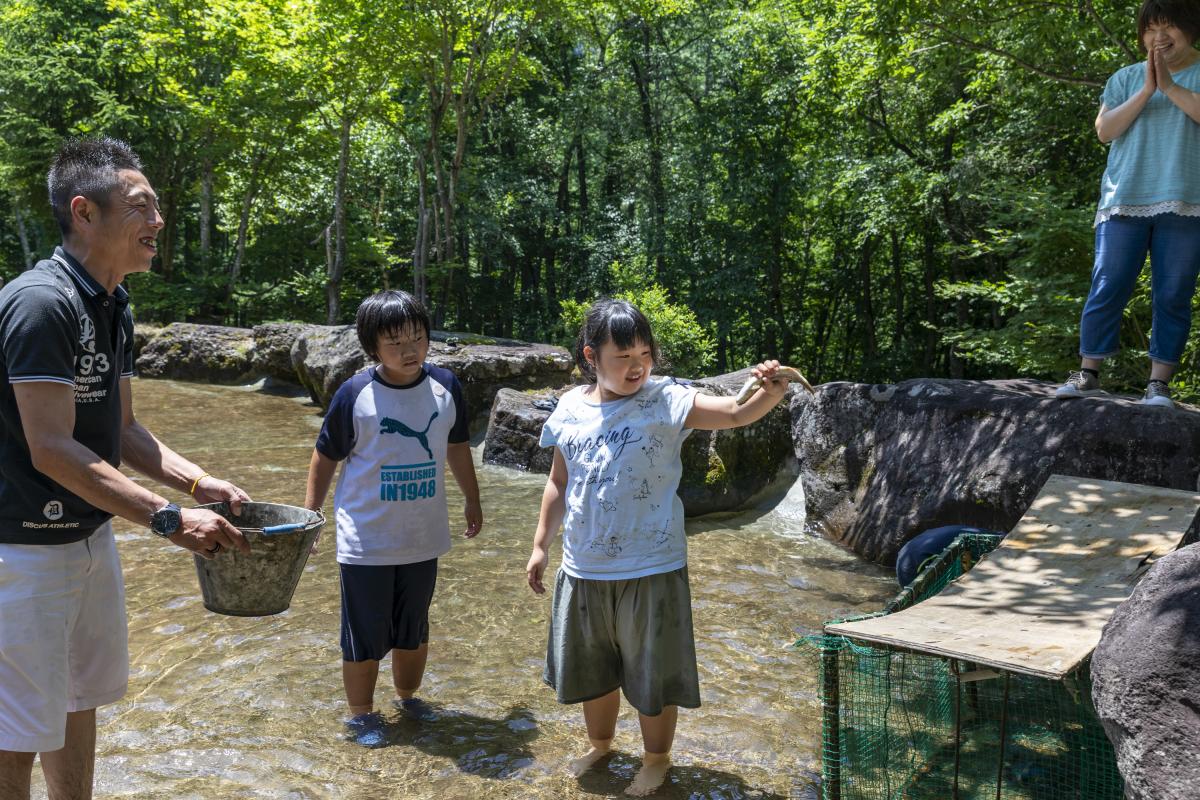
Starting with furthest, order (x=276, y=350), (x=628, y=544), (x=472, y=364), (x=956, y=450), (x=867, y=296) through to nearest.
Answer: (x=867, y=296)
(x=276, y=350)
(x=472, y=364)
(x=956, y=450)
(x=628, y=544)

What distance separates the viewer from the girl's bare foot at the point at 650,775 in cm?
329

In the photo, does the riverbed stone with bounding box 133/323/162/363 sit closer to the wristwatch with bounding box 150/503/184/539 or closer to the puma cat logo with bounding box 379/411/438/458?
the puma cat logo with bounding box 379/411/438/458

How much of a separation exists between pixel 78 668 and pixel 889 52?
24.0 feet

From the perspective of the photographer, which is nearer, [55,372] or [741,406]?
[55,372]

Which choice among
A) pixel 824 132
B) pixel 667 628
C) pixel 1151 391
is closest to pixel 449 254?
pixel 824 132

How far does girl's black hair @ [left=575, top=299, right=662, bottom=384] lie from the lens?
3182 millimetres

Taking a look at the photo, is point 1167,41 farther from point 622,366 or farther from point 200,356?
point 200,356

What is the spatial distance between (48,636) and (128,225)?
1.04 metres

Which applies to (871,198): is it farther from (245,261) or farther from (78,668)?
(245,261)

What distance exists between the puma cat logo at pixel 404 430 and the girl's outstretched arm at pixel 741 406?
1.04m

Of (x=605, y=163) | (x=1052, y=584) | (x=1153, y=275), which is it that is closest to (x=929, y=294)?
(x=605, y=163)

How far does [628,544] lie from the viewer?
3.11m

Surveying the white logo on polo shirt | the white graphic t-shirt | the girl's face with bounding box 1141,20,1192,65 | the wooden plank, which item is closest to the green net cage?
the wooden plank

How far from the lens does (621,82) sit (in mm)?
19156
